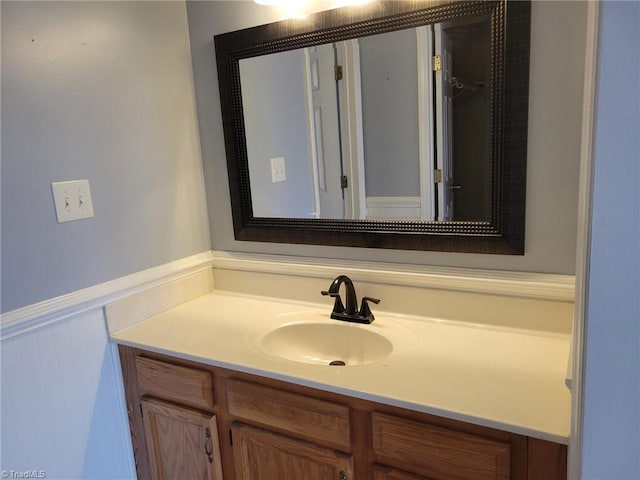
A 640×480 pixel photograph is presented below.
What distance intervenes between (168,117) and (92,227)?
460 millimetres

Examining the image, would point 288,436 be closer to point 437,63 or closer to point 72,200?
point 72,200

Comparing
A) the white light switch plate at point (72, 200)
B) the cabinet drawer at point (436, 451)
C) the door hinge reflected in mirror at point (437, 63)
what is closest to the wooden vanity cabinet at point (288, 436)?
the cabinet drawer at point (436, 451)

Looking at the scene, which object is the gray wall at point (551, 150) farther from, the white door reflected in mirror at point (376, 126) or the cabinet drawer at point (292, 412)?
the cabinet drawer at point (292, 412)

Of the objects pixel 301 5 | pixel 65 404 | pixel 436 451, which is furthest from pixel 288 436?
pixel 301 5

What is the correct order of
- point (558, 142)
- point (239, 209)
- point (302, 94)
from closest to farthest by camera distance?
1. point (558, 142)
2. point (302, 94)
3. point (239, 209)

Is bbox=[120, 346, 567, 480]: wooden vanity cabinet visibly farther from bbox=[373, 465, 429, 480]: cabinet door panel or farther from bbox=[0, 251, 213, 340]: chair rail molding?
bbox=[0, 251, 213, 340]: chair rail molding

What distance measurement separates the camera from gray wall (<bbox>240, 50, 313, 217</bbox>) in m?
1.52

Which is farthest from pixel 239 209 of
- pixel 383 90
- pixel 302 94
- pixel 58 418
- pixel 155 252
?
pixel 58 418

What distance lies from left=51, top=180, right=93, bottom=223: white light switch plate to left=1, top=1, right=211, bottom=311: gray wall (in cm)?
2

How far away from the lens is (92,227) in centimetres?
136

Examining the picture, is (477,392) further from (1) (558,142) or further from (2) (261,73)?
(2) (261,73)

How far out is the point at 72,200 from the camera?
4.25 feet

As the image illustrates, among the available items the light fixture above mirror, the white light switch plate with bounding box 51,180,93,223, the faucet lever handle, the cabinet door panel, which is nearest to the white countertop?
the faucet lever handle

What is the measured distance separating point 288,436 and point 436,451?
393mm
